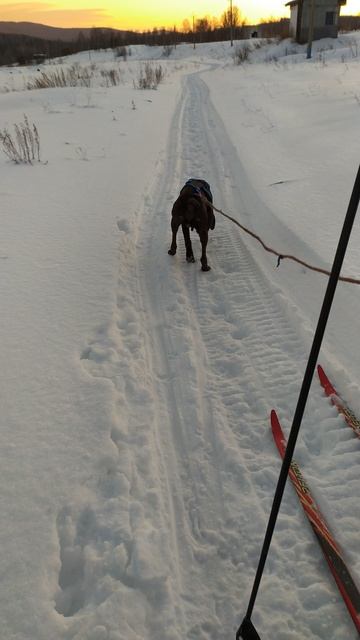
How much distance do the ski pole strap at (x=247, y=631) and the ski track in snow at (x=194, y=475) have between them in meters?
0.09

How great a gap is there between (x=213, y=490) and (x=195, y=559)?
34cm

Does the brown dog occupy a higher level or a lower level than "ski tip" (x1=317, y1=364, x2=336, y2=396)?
higher

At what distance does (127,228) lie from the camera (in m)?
4.91

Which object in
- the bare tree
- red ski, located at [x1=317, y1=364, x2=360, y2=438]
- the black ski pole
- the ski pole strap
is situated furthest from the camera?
the bare tree

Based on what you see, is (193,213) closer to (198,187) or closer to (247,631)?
(198,187)

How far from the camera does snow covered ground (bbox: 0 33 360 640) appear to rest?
1646 millimetres

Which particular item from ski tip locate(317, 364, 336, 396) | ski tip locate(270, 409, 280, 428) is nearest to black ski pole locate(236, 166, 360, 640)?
ski tip locate(270, 409, 280, 428)

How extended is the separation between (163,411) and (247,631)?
122 centimetres

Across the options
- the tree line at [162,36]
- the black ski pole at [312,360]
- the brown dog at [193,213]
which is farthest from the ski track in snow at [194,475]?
the tree line at [162,36]

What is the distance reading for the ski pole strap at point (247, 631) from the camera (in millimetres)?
1468

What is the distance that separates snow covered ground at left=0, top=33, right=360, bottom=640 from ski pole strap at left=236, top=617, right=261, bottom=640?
0.10 meters

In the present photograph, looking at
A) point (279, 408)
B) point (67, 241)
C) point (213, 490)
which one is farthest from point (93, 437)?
point (67, 241)

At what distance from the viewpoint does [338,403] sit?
2459 millimetres

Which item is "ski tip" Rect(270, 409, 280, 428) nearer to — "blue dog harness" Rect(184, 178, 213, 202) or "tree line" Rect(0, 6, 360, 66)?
"blue dog harness" Rect(184, 178, 213, 202)
